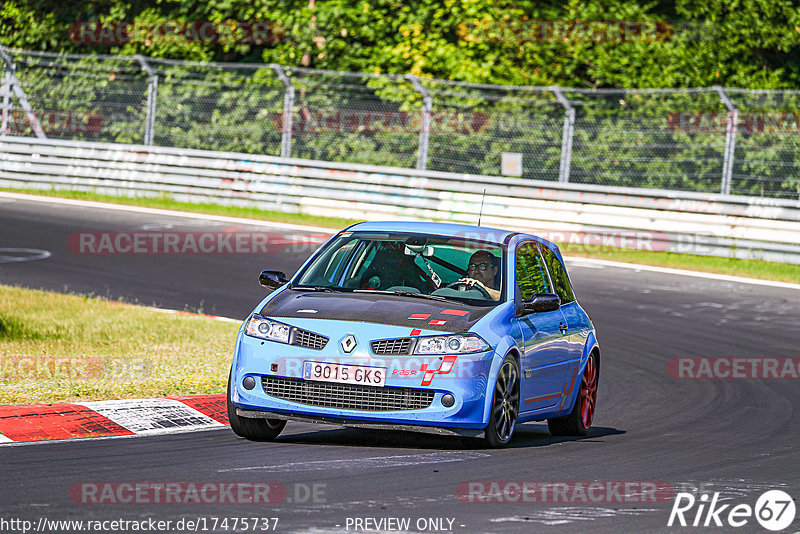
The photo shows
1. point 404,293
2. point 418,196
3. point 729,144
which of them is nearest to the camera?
point 404,293

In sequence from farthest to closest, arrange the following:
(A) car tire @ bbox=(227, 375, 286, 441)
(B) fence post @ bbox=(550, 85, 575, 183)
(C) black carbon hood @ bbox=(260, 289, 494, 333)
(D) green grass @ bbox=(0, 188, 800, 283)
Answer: (B) fence post @ bbox=(550, 85, 575, 183) < (D) green grass @ bbox=(0, 188, 800, 283) < (A) car tire @ bbox=(227, 375, 286, 441) < (C) black carbon hood @ bbox=(260, 289, 494, 333)

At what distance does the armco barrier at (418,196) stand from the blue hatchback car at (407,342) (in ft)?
35.3

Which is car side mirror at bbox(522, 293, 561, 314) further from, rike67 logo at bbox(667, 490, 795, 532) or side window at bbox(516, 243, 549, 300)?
rike67 logo at bbox(667, 490, 795, 532)

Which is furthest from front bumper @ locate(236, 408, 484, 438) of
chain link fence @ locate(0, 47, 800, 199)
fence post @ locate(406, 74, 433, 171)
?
fence post @ locate(406, 74, 433, 171)

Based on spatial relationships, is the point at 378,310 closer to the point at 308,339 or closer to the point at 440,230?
the point at 308,339

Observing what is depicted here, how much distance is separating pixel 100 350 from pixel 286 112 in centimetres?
1369

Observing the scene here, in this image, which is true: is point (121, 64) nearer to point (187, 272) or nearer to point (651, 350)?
point (187, 272)

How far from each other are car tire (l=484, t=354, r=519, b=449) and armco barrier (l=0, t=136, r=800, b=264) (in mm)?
11653

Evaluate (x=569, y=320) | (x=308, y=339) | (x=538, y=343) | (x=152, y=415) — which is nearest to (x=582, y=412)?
(x=569, y=320)

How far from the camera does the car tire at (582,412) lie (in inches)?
382

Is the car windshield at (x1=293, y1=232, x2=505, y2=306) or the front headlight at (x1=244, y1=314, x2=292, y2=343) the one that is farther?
the car windshield at (x1=293, y1=232, x2=505, y2=306)

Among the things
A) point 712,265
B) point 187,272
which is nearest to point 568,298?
point 187,272

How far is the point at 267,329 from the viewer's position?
8.22m

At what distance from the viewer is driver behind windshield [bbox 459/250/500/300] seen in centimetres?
898
